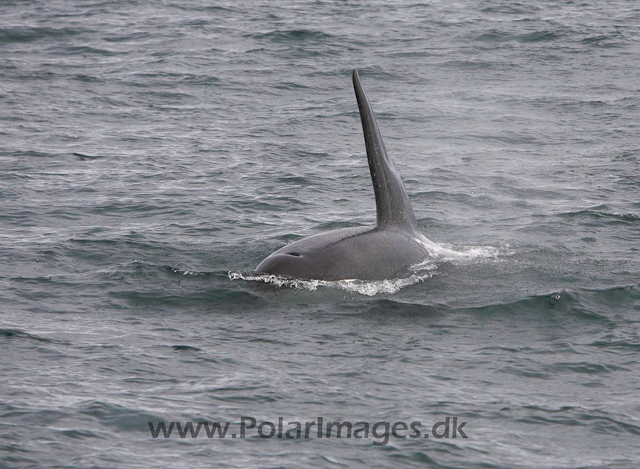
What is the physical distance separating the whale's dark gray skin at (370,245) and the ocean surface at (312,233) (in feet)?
0.84

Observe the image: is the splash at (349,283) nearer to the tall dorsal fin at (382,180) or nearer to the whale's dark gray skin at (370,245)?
the whale's dark gray skin at (370,245)

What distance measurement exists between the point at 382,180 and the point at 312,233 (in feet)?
11.1

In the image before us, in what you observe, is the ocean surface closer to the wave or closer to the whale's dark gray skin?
the wave

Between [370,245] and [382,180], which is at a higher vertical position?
[382,180]

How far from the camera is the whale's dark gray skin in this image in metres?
13.8

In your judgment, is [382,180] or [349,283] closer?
[349,283]

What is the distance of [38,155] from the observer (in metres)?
23.6

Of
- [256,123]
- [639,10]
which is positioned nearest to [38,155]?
[256,123]

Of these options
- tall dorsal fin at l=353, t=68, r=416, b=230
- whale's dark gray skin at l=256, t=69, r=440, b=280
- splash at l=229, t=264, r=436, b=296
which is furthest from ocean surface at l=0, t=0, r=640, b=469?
tall dorsal fin at l=353, t=68, r=416, b=230

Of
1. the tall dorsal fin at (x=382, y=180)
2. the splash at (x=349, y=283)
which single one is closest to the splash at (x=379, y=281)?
the splash at (x=349, y=283)

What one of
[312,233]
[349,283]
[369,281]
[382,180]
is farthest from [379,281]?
[312,233]

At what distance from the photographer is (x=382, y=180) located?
14.7m

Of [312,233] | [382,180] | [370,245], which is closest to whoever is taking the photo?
[370,245]

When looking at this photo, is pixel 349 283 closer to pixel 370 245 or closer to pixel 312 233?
pixel 370 245
